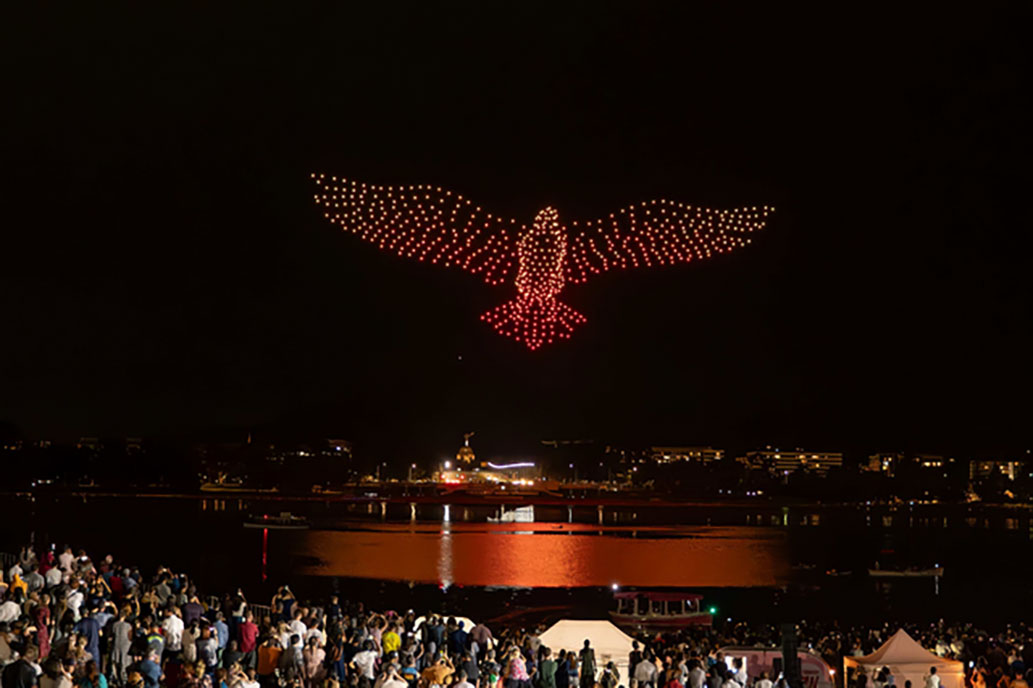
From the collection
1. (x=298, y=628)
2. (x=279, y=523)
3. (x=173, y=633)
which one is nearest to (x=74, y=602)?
(x=173, y=633)

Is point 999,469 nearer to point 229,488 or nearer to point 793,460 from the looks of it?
point 793,460

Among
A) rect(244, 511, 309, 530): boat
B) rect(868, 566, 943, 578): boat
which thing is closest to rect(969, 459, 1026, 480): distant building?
rect(244, 511, 309, 530): boat

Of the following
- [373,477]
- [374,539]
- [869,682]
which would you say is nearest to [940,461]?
[373,477]

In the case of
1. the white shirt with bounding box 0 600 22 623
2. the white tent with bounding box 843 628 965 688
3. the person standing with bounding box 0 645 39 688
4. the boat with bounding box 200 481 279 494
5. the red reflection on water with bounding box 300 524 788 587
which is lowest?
the boat with bounding box 200 481 279 494

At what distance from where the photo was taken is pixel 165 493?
144 m

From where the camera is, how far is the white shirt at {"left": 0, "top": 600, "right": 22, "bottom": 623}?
1102cm

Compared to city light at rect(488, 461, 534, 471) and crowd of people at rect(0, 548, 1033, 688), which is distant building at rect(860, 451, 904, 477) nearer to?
city light at rect(488, 461, 534, 471)

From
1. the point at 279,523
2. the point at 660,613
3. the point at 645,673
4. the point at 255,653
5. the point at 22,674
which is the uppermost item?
the point at 22,674

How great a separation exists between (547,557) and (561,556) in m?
1.08

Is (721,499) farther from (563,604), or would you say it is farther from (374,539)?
(563,604)

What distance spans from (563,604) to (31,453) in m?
123

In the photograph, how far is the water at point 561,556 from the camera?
42.8m

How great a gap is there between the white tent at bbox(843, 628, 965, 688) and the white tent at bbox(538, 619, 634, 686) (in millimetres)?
3255

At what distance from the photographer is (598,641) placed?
1616 centimetres
